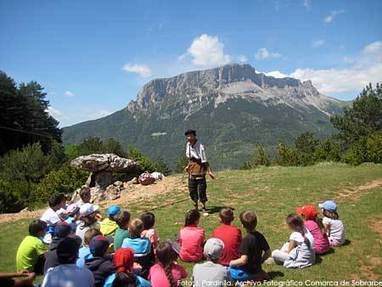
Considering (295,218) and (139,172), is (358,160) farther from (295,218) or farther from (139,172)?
(295,218)

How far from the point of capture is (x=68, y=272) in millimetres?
5156

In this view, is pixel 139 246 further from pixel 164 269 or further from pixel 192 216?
pixel 192 216

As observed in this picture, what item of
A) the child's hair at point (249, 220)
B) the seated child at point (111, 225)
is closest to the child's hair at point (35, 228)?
the seated child at point (111, 225)

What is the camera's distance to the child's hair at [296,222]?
7230 mm

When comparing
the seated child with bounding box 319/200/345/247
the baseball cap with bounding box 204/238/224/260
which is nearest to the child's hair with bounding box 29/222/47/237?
A: the baseball cap with bounding box 204/238/224/260

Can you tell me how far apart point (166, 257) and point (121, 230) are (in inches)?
75.4

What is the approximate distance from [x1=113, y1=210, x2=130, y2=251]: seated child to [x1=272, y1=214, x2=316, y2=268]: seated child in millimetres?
2921

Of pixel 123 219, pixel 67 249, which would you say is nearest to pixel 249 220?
pixel 123 219

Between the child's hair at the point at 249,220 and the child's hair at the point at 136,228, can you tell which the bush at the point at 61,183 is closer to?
the child's hair at the point at 136,228

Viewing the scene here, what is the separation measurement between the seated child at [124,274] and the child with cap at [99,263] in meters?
0.09

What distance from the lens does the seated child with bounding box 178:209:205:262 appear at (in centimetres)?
759

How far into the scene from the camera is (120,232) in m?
7.42

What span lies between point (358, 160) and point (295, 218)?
22.6 m

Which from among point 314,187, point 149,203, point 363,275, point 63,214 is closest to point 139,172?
point 149,203
